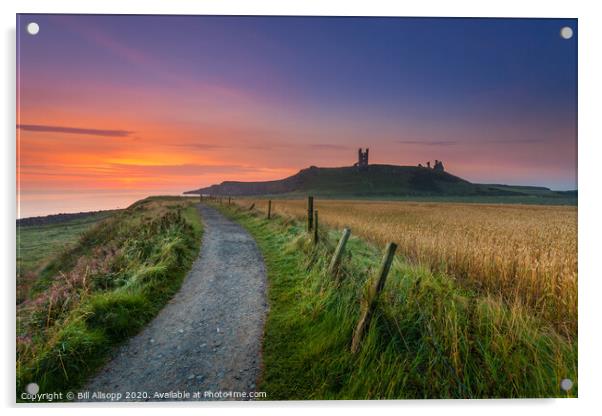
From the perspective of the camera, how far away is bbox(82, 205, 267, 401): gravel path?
4.11 metres

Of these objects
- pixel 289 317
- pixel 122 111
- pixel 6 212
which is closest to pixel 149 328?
pixel 289 317

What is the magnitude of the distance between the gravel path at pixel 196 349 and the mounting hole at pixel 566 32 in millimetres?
7528

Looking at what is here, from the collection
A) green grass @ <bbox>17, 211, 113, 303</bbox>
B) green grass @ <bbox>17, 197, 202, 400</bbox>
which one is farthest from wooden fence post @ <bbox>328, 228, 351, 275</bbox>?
green grass @ <bbox>17, 211, 113, 303</bbox>

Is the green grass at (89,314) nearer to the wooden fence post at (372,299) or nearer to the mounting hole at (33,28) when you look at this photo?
the wooden fence post at (372,299)

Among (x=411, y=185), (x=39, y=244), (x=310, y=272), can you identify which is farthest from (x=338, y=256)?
(x=411, y=185)

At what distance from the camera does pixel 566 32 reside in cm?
535

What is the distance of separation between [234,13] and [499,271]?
751 centimetres

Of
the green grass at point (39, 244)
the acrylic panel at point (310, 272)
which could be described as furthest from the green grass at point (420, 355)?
the green grass at point (39, 244)

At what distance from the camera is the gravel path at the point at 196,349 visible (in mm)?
4105

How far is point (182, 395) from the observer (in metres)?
4.12

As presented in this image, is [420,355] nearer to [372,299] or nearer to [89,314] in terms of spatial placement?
[372,299]

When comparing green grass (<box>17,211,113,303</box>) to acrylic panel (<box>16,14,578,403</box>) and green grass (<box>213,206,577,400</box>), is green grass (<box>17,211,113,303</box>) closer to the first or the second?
acrylic panel (<box>16,14,578,403</box>)

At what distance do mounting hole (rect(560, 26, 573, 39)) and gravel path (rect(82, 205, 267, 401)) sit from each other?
24.7 feet
